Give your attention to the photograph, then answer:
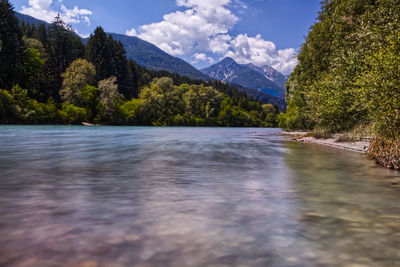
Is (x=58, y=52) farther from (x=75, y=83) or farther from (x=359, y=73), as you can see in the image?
(x=359, y=73)

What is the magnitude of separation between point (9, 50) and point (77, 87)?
21.4 meters

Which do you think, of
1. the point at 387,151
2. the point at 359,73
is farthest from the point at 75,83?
the point at 387,151

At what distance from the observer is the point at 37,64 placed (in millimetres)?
97000

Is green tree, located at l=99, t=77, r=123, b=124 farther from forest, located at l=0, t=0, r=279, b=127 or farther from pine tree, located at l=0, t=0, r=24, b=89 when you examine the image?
pine tree, located at l=0, t=0, r=24, b=89

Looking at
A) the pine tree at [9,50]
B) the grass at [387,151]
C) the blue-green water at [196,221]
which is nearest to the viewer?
the blue-green water at [196,221]

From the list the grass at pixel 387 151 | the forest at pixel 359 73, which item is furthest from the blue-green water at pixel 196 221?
the forest at pixel 359 73

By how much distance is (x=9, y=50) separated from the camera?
86.0 metres

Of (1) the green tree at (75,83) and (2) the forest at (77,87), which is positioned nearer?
(2) the forest at (77,87)

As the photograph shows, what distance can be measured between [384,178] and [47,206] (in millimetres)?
12119

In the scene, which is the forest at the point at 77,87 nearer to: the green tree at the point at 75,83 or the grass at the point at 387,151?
the green tree at the point at 75,83

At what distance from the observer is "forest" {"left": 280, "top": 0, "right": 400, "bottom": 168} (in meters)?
14.9

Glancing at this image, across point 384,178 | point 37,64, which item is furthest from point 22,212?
point 37,64

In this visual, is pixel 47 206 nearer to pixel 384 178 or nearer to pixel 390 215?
pixel 390 215

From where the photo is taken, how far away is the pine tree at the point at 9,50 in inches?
3280
